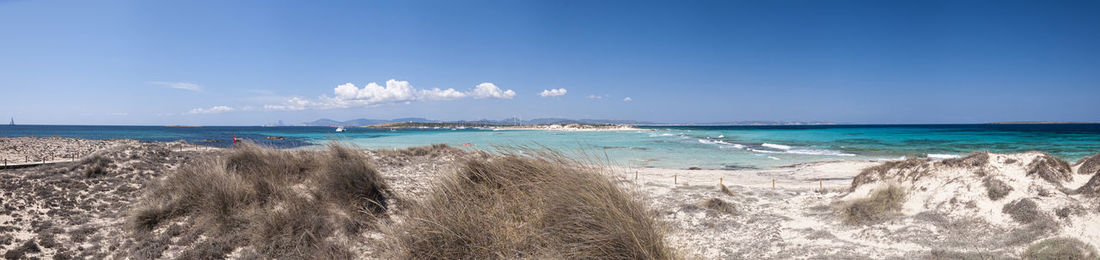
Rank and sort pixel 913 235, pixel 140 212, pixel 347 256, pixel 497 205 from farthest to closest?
1. pixel 913 235
2. pixel 140 212
3. pixel 347 256
4. pixel 497 205

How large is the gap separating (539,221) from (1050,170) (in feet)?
34.8

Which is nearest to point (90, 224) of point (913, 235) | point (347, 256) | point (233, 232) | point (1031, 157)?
point (233, 232)

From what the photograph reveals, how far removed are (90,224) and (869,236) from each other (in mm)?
12494

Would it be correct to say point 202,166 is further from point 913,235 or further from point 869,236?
point 913,235

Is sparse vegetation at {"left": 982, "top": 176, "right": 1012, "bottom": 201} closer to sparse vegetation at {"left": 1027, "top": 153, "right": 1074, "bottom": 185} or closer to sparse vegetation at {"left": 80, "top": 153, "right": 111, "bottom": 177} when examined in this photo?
sparse vegetation at {"left": 1027, "top": 153, "right": 1074, "bottom": 185}

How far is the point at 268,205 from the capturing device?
694 centimetres

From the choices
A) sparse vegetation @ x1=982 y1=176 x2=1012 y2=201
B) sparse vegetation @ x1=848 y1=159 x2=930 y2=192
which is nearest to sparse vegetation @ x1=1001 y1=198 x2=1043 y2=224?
sparse vegetation @ x1=982 y1=176 x2=1012 y2=201

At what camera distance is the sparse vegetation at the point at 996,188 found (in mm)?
8190

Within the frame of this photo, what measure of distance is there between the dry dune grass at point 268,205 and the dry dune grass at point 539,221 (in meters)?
1.75

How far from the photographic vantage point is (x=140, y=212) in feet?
22.6

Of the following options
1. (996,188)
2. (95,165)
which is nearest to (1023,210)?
(996,188)

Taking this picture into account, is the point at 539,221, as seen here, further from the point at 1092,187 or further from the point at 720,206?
the point at 1092,187

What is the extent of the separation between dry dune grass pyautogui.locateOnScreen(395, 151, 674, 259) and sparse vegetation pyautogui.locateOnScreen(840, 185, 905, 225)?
22.0 ft

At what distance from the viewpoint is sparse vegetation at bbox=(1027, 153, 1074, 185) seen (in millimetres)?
8461
